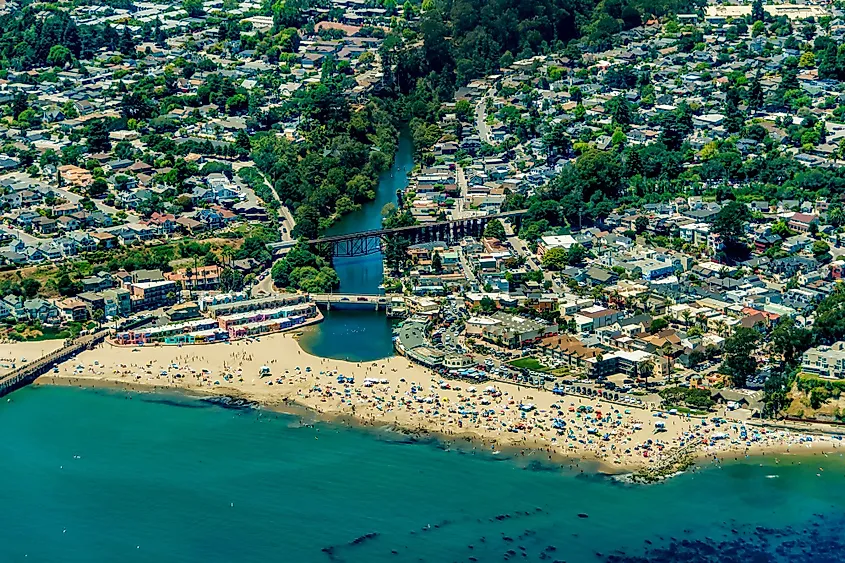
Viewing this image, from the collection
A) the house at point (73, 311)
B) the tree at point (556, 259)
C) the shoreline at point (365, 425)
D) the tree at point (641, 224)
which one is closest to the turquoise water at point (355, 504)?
the shoreline at point (365, 425)

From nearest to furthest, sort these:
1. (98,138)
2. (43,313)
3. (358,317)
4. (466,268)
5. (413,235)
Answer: (43,313)
(358,317)
(466,268)
(413,235)
(98,138)

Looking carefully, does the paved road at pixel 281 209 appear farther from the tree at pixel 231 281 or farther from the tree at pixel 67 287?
the tree at pixel 67 287

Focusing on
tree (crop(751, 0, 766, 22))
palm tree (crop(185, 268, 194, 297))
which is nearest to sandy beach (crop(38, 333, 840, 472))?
palm tree (crop(185, 268, 194, 297))

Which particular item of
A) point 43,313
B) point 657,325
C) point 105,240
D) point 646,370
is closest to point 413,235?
point 105,240

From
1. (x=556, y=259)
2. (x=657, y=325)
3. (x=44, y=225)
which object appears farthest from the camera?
(x=44, y=225)

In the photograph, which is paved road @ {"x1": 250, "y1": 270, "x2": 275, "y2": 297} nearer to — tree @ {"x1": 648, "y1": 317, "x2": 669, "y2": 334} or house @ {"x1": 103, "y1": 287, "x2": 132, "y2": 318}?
house @ {"x1": 103, "y1": 287, "x2": 132, "y2": 318}

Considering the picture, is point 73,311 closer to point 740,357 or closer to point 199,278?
point 199,278
